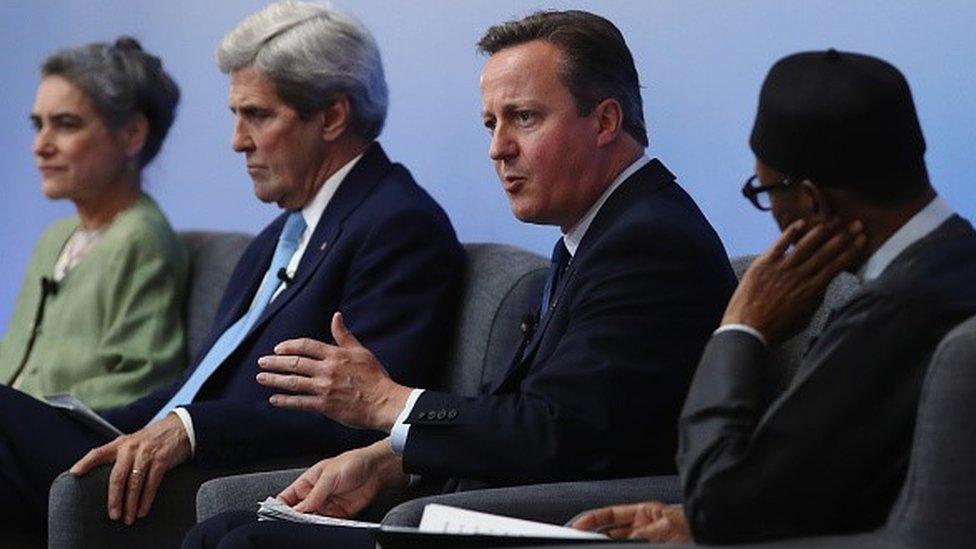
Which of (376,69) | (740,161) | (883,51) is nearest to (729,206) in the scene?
(740,161)

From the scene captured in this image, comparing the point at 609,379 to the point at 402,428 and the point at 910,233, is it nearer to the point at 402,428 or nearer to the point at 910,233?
the point at 402,428

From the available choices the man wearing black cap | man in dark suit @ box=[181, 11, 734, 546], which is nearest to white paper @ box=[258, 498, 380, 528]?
man in dark suit @ box=[181, 11, 734, 546]

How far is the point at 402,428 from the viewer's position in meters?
3.25

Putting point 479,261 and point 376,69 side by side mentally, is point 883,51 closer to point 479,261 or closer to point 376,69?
point 479,261

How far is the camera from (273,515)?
10.8ft

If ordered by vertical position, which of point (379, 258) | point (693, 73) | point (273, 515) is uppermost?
point (693, 73)

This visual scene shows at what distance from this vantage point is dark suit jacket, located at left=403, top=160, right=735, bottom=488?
3150 millimetres

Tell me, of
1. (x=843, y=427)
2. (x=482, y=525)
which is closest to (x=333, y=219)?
(x=482, y=525)

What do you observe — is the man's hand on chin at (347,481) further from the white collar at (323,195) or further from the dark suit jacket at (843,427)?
the dark suit jacket at (843,427)

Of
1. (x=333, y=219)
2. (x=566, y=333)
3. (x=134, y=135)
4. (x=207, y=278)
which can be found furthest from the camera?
(x=134, y=135)

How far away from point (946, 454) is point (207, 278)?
8.84 feet

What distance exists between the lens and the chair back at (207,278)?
4703mm

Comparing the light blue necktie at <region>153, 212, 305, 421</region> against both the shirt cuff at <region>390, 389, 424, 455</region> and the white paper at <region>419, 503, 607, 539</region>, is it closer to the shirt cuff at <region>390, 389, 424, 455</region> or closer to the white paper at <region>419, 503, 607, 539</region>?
the shirt cuff at <region>390, 389, 424, 455</region>

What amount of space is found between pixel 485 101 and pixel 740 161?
0.65 metres
